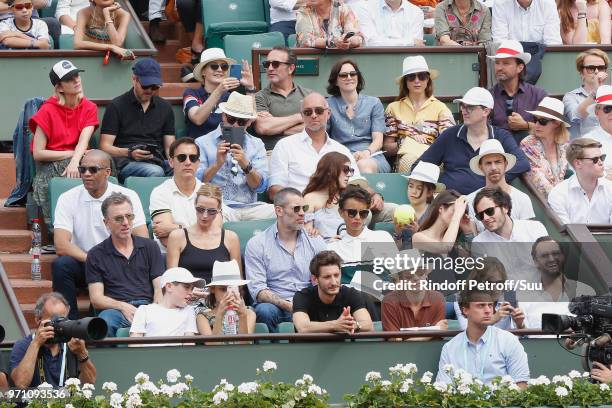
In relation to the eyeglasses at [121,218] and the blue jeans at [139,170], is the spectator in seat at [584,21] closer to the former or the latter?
the blue jeans at [139,170]

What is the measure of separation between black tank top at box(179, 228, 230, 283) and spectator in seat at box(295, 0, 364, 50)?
340cm

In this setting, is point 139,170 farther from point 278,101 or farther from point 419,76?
point 419,76

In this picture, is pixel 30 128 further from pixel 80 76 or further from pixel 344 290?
pixel 344 290

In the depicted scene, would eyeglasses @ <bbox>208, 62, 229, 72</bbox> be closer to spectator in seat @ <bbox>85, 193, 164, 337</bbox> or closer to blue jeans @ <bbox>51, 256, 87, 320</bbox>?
spectator in seat @ <bbox>85, 193, 164, 337</bbox>

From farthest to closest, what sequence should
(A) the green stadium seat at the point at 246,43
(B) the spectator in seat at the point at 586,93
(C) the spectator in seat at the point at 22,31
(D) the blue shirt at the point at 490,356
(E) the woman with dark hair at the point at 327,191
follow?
(A) the green stadium seat at the point at 246,43, (C) the spectator in seat at the point at 22,31, (B) the spectator in seat at the point at 586,93, (E) the woman with dark hair at the point at 327,191, (D) the blue shirt at the point at 490,356

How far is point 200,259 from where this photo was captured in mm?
12547

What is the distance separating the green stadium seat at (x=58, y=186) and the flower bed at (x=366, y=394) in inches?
98.6

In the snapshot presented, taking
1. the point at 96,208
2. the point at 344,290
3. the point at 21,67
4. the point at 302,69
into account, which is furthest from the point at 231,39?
the point at 344,290

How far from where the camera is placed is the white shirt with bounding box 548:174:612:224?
13750 millimetres

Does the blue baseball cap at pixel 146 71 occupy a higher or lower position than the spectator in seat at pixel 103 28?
lower

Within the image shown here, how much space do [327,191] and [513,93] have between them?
2.52m

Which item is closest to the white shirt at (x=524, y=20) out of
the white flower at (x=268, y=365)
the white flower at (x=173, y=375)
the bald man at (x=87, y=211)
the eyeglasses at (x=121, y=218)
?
the bald man at (x=87, y=211)

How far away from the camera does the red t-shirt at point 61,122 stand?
13812 mm

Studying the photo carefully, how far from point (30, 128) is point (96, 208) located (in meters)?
1.21
